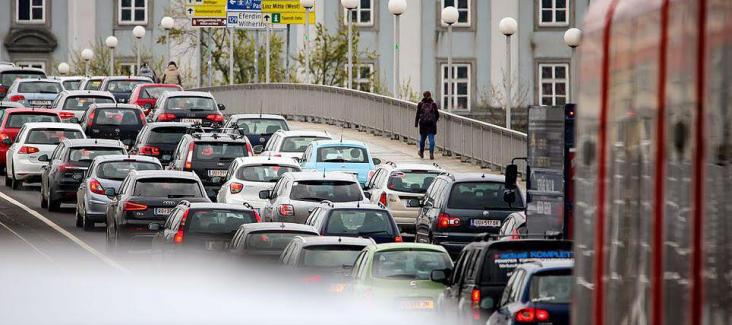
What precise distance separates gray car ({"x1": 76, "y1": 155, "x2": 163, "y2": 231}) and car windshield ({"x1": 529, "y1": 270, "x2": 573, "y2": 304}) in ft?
71.6

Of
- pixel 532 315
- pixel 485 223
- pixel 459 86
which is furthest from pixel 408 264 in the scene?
pixel 459 86

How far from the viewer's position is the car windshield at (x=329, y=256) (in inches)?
874

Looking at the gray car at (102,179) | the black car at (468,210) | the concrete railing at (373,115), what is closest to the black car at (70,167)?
the gray car at (102,179)

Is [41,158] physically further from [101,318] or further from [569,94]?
[569,94]

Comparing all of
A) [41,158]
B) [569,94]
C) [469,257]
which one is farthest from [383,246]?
[569,94]

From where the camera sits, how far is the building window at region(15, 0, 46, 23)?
90.7 meters

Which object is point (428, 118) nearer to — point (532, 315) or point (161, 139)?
point (161, 139)

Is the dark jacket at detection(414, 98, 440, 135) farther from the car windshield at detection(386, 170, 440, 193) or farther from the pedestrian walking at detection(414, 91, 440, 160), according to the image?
the car windshield at detection(386, 170, 440, 193)

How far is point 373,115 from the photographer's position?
59750 millimetres

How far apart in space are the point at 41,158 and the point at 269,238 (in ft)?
63.8

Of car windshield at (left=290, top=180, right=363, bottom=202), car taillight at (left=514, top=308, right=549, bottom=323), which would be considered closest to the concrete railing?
car windshield at (left=290, top=180, right=363, bottom=202)

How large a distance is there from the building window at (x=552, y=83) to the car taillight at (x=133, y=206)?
58.3 meters

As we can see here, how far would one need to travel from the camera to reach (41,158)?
1708 inches

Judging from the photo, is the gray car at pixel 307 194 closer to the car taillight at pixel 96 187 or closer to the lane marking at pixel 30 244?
the lane marking at pixel 30 244
